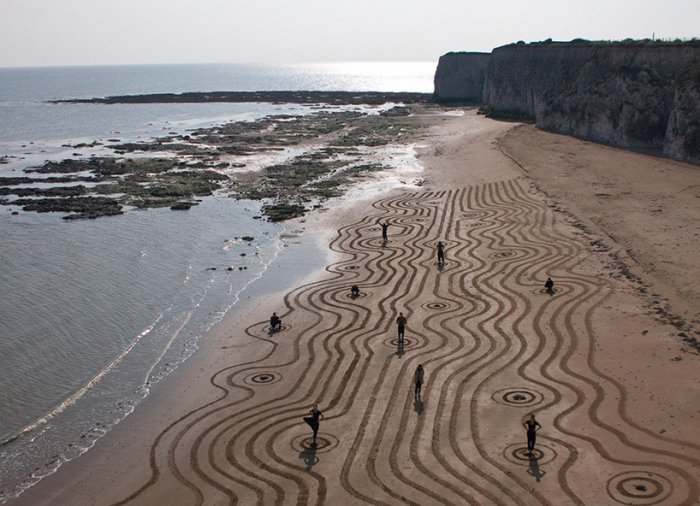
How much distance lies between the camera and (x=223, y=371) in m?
24.0

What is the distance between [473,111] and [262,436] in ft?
345

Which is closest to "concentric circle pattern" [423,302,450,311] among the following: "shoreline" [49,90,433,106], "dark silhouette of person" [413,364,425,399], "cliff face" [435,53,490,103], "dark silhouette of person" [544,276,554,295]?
"dark silhouette of person" [544,276,554,295]

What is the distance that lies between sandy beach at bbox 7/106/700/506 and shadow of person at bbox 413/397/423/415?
0.68 feet

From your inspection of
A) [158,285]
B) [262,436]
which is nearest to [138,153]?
[158,285]

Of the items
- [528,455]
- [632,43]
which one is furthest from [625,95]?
[528,455]

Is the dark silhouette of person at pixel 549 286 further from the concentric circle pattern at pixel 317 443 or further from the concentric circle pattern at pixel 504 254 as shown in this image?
the concentric circle pattern at pixel 317 443

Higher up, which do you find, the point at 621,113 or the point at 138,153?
the point at 621,113

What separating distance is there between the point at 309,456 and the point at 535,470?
566 cm

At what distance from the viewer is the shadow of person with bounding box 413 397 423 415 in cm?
2012

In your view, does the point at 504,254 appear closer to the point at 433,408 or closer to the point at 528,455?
the point at 433,408

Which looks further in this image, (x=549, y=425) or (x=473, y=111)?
(x=473, y=111)

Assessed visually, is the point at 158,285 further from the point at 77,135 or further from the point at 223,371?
the point at 77,135

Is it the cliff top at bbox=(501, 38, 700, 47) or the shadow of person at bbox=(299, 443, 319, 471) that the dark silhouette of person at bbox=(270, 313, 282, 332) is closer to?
the shadow of person at bbox=(299, 443, 319, 471)

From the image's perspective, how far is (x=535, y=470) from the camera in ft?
55.3
